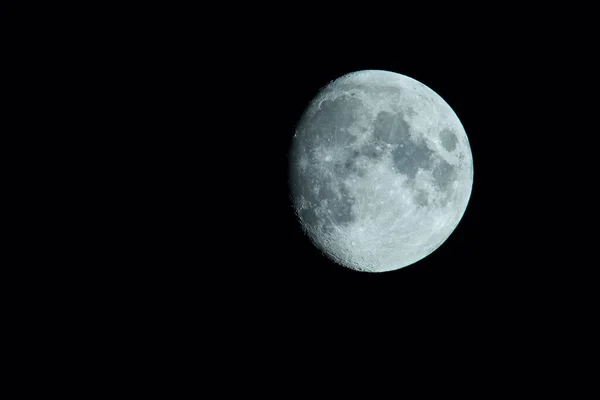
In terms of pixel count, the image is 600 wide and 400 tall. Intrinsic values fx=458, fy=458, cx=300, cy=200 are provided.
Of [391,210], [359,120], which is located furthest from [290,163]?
[391,210]

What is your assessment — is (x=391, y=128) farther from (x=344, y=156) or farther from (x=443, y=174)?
(x=443, y=174)

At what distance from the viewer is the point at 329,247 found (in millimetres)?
4113

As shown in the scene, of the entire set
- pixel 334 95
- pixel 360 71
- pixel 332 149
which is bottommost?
pixel 332 149

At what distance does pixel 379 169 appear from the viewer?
141 inches

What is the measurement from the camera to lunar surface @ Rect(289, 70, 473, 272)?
3621mm

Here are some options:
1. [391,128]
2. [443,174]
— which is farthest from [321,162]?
[443,174]

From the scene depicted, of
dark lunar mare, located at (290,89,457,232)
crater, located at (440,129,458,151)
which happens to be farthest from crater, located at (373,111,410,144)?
crater, located at (440,129,458,151)

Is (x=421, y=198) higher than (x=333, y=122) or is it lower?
lower

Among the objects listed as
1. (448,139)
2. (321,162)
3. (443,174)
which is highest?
(448,139)

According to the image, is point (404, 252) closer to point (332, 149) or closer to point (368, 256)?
point (368, 256)

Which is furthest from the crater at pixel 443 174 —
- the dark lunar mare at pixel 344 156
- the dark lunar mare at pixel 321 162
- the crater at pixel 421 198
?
the dark lunar mare at pixel 321 162

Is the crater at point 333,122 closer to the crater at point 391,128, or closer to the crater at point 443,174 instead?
the crater at point 391,128

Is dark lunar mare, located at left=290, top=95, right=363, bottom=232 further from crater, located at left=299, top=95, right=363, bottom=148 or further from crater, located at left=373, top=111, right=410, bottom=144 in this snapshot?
crater, located at left=373, top=111, right=410, bottom=144

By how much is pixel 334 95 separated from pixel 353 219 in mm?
1085
